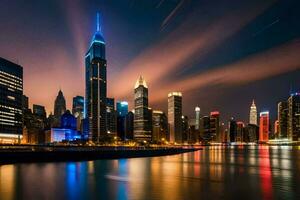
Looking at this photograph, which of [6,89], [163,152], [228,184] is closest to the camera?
[228,184]

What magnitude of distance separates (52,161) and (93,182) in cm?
3537

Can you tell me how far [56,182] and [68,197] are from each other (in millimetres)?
9746

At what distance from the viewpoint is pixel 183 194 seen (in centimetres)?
3000

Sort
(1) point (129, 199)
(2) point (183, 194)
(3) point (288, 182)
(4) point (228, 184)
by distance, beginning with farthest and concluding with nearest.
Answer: (3) point (288, 182) < (4) point (228, 184) < (2) point (183, 194) < (1) point (129, 199)

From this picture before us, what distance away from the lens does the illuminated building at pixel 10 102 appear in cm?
17550

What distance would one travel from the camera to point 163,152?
4798 inches

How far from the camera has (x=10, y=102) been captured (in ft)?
595

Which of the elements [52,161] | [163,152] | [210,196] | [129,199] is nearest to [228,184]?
[210,196]

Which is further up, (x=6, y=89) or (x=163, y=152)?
(x=6, y=89)

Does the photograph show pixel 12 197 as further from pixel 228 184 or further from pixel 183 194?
pixel 228 184

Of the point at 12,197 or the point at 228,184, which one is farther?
the point at 228,184

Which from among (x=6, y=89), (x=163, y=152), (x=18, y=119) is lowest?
(x=163, y=152)

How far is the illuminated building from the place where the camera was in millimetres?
175500

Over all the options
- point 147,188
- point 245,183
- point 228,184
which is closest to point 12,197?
point 147,188
